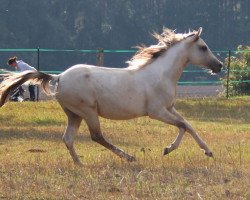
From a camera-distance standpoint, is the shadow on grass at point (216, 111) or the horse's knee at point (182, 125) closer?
the horse's knee at point (182, 125)

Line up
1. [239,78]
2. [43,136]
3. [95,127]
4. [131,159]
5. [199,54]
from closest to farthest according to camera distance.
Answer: [131,159] → [95,127] → [199,54] → [43,136] → [239,78]

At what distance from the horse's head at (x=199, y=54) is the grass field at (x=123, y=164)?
1333mm

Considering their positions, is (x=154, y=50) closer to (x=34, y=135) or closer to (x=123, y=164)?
(x=123, y=164)

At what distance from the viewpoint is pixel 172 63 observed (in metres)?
14.0

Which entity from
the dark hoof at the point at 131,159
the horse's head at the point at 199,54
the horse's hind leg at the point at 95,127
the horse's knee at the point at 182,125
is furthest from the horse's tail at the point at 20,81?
the horse's head at the point at 199,54

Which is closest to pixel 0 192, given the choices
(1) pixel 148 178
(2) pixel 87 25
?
(1) pixel 148 178

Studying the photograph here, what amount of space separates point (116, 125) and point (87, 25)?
155 ft

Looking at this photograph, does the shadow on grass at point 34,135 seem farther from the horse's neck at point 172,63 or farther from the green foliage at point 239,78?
the green foliage at point 239,78

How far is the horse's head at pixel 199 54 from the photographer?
560 inches

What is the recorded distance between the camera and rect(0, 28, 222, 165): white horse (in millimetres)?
13016

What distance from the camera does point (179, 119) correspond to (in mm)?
13461

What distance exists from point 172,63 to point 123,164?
222 centimetres

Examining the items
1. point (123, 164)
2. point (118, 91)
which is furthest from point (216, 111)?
point (123, 164)

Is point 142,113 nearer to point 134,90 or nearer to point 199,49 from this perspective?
point 134,90
